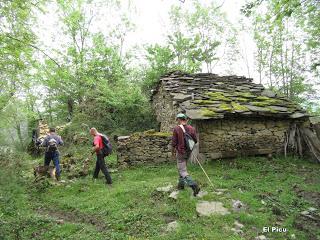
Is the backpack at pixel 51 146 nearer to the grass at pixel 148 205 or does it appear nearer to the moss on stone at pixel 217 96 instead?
the grass at pixel 148 205

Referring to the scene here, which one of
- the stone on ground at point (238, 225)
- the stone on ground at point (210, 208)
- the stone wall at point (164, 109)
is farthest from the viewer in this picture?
the stone wall at point (164, 109)

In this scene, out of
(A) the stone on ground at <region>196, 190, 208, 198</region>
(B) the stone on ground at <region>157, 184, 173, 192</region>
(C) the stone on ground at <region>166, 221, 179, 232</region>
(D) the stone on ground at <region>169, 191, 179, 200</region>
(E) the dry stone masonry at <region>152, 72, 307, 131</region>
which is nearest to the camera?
(C) the stone on ground at <region>166, 221, 179, 232</region>

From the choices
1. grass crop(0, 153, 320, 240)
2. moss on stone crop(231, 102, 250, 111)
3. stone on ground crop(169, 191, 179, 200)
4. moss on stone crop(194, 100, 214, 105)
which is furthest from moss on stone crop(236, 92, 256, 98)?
stone on ground crop(169, 191, 179, 200)

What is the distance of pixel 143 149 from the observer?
10469 mm

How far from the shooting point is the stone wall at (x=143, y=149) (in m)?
10.4

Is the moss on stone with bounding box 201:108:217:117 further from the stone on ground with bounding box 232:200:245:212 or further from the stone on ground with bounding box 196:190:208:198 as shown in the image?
the stone on ground with bounding box 232:200:245:212

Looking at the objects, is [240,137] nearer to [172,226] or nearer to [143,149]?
[143,149]

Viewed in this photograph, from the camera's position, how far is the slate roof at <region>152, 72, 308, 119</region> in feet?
33.2

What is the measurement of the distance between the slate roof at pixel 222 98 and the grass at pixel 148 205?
76.7 inches

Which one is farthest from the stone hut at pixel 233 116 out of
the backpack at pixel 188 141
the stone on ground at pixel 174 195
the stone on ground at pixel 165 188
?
the stone on ground at pixel 174 195

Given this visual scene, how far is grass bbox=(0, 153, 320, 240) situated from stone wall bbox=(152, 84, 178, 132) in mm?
3243

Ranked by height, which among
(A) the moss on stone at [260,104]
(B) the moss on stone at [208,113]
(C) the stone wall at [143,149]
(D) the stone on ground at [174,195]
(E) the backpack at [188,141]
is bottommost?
(D) the stone on ground at [174,195]

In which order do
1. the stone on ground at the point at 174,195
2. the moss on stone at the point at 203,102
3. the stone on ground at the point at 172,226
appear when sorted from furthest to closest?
1. the moss on stone at the point at 203,102
2. the stone on ground at the point at 174,195
3. the stone on ground at the point at 172,226

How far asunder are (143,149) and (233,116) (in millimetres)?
3511
